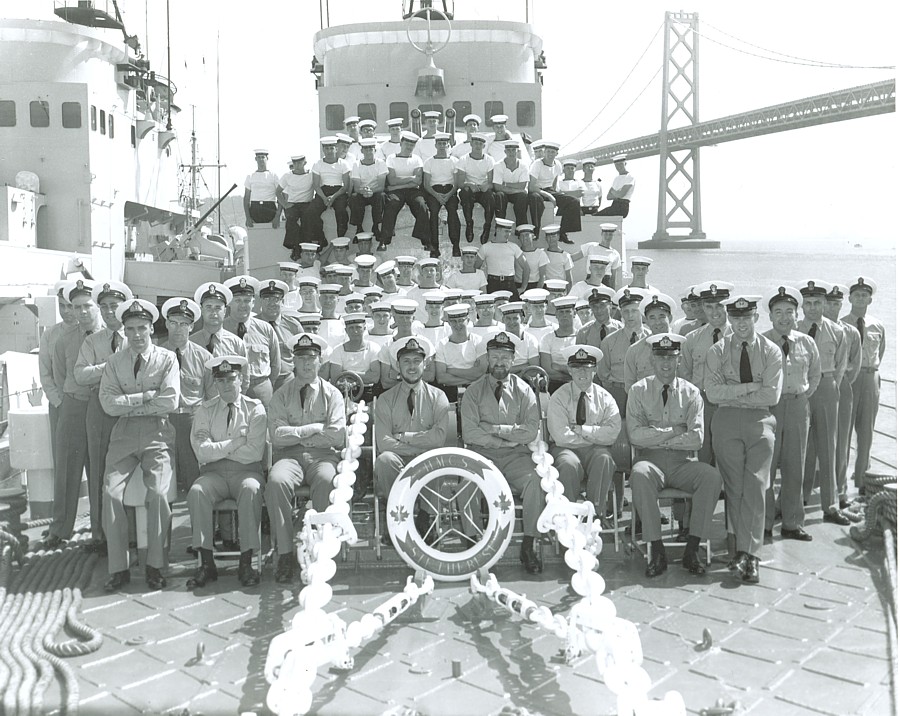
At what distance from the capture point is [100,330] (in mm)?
5652

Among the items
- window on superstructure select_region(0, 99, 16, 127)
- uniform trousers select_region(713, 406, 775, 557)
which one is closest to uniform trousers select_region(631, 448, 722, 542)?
uniform trousers select_region(713, 406, 775, 557)

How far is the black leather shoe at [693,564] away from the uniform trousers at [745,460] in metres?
0.23

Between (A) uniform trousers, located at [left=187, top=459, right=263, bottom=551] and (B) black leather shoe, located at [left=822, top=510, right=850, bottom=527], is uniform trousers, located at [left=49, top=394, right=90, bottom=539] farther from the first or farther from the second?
(B) black leather shoe, located at [left=822, top=510, right=850, bottom=527]

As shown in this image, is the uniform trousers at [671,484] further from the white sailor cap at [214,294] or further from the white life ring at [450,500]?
the white sailor cap at [214,294]

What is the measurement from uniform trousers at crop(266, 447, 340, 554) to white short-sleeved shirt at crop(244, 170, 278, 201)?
5.88 meters

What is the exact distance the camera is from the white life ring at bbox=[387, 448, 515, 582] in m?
4.76

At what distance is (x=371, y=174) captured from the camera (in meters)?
9.73

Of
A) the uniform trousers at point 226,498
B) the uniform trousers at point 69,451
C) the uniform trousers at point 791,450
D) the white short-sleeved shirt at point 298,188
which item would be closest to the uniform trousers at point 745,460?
the uniform trousers at point 791,450

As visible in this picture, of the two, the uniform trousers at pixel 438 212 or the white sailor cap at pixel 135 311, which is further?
the uniform trousers at pixel 438 212

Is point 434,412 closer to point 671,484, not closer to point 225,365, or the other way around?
point 225,365

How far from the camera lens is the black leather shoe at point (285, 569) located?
5.03 m

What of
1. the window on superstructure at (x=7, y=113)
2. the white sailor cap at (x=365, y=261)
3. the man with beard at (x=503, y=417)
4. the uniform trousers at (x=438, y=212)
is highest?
the window on superstructure at (x=7, y=113)

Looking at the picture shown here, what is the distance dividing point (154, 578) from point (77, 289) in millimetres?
1907

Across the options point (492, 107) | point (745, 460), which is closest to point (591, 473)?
point (745, 460)
